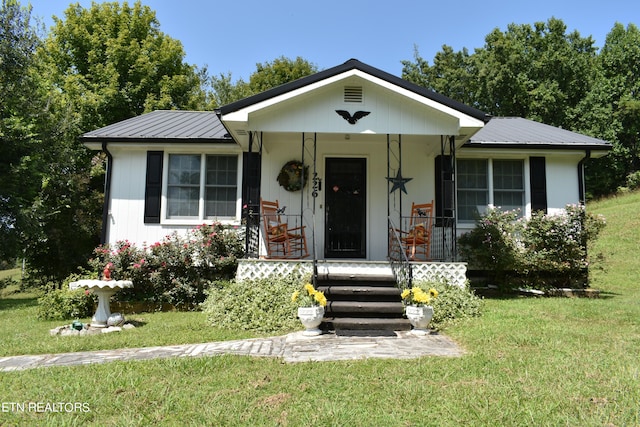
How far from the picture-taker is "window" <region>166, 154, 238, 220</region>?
9344mm

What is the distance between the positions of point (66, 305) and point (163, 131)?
13.7 feet

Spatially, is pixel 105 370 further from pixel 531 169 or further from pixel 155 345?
pixel 531 169

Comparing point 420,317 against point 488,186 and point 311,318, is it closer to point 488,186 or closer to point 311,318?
point 311,318

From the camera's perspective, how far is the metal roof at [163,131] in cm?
912

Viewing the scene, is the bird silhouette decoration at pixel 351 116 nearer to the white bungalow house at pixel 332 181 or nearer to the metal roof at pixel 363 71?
the metal roof at pixel 363 71

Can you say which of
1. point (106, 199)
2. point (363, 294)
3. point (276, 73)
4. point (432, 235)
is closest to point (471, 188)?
point (432, 235)

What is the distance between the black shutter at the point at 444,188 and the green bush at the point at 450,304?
1369 mm

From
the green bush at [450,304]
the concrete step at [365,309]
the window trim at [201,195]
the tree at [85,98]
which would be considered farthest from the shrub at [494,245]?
the tree at [85,98]

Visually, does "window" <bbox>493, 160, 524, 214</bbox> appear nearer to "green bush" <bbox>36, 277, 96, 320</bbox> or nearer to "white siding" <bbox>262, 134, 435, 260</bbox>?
→ "white siding" <bbox>262, 134, 435, 260</bbox>

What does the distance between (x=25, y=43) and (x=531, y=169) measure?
14.4 m

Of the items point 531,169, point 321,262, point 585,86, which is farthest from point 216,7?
point 585,86

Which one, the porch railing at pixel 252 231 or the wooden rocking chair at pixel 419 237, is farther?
the wooden rocking chair at pixel 419 237

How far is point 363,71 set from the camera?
7.76 metres

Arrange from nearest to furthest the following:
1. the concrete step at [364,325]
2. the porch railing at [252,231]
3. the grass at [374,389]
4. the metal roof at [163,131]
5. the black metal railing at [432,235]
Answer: the grass at [374,389], the concrete step at [364,325], the porch railing at [252,231], the black metal railing at [432,235], the metal roof at [163,131]
